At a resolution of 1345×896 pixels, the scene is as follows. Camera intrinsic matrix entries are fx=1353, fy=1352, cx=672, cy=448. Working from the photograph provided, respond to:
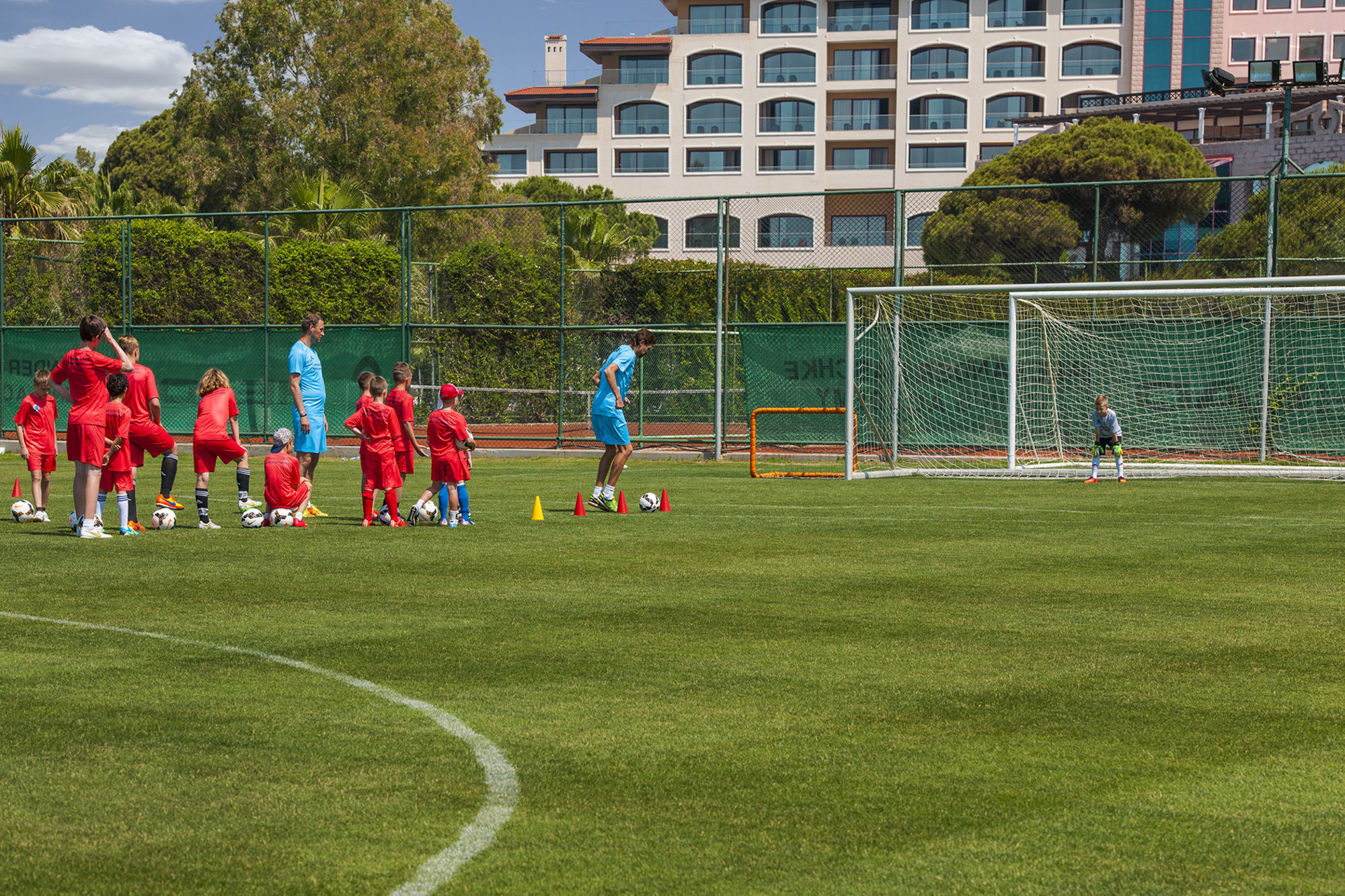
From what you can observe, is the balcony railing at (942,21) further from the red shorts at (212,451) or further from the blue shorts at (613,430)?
the red shorts at (212,451)

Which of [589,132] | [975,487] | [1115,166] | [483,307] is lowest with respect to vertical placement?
[975,487]

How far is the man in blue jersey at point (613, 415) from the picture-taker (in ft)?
45.5

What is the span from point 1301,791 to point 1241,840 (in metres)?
0.59

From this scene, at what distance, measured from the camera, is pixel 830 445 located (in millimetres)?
22719

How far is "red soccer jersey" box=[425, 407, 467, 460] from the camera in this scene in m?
12.7

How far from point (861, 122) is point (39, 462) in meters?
62.7

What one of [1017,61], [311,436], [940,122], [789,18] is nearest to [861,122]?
[940,122]

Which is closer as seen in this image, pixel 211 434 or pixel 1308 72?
pixel 211 434

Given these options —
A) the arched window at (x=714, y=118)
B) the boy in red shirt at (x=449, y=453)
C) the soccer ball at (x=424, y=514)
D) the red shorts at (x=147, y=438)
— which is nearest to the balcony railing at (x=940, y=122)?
the arched window at (x=714, y=118)

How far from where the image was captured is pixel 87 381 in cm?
1159

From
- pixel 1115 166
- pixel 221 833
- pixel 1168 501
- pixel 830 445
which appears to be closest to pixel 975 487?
pixel 1168 501

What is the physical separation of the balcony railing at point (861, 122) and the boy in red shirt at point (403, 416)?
6069 cm

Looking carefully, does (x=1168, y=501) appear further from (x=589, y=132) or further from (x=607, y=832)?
(x=589, y=132)

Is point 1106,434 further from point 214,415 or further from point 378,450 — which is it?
point 214,415
